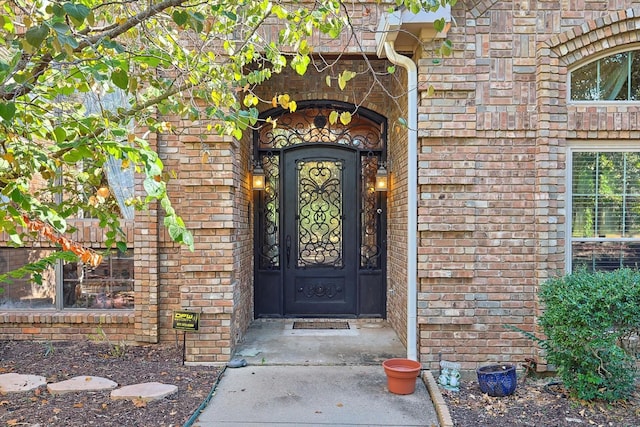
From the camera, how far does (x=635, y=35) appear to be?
418 cm

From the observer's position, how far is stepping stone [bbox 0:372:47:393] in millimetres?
3725

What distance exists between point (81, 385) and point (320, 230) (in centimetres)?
334

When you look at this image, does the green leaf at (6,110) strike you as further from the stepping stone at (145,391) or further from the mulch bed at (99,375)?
the stepping stone at (145,391)

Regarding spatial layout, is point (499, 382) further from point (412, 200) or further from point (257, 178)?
point (257, 178)

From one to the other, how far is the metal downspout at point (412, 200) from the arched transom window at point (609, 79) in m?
1.57

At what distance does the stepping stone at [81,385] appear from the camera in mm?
3713

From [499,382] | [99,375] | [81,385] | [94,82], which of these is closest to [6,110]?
[94,82]

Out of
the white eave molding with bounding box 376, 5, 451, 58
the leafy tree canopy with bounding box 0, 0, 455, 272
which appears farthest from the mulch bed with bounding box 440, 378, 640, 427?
the white eave molding with bounding box 376, 5, 451, 58

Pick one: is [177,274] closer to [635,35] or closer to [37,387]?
[37,387]

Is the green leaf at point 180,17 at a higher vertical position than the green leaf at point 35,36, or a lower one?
higher

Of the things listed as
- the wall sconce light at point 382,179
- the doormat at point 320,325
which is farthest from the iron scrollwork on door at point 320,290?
the wall sconce light at point 382,179

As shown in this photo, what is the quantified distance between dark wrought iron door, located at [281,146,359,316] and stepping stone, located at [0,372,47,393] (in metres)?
3.00

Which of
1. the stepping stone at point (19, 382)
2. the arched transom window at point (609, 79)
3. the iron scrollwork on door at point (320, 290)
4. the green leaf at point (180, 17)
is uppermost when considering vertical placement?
the arched transom window at point (609, 79)

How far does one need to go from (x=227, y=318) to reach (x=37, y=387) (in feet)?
5.48
